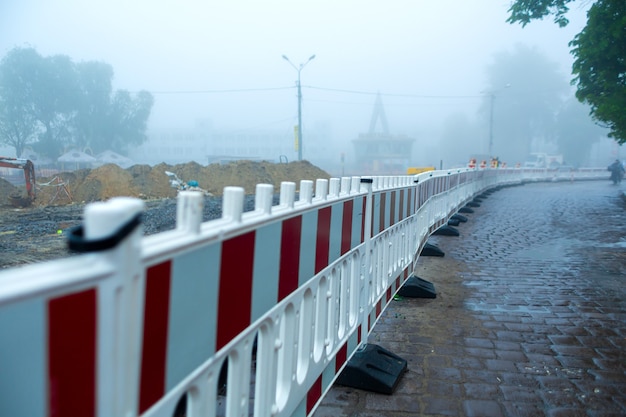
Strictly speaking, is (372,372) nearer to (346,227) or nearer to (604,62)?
(346,227)

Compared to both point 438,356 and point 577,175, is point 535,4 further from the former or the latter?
point 577,175

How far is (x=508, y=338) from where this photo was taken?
457cm

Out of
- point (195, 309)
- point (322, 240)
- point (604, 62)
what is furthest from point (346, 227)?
point (604, 62)

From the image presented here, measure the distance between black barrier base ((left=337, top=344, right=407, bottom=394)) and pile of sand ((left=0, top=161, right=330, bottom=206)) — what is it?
1806 centimetres

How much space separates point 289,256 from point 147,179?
27.1 metres

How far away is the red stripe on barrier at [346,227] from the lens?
336 centimetres

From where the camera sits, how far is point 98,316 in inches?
43.4

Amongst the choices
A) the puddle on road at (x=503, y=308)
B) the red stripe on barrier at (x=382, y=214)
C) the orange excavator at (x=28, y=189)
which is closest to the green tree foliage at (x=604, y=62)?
the puddle on road at (x=503, y=308)

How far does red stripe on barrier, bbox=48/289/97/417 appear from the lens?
40.3 inches

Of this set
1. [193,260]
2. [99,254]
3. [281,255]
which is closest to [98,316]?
[99,254]

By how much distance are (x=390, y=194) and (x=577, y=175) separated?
48.6 metres

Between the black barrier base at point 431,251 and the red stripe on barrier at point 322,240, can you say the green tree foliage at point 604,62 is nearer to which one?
the black barrier base at point 431,251

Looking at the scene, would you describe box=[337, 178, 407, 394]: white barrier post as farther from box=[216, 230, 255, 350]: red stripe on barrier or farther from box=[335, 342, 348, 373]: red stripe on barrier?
box=[216, 230, 255, 350]: red stripe on barrier

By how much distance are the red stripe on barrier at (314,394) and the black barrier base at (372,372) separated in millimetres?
592
